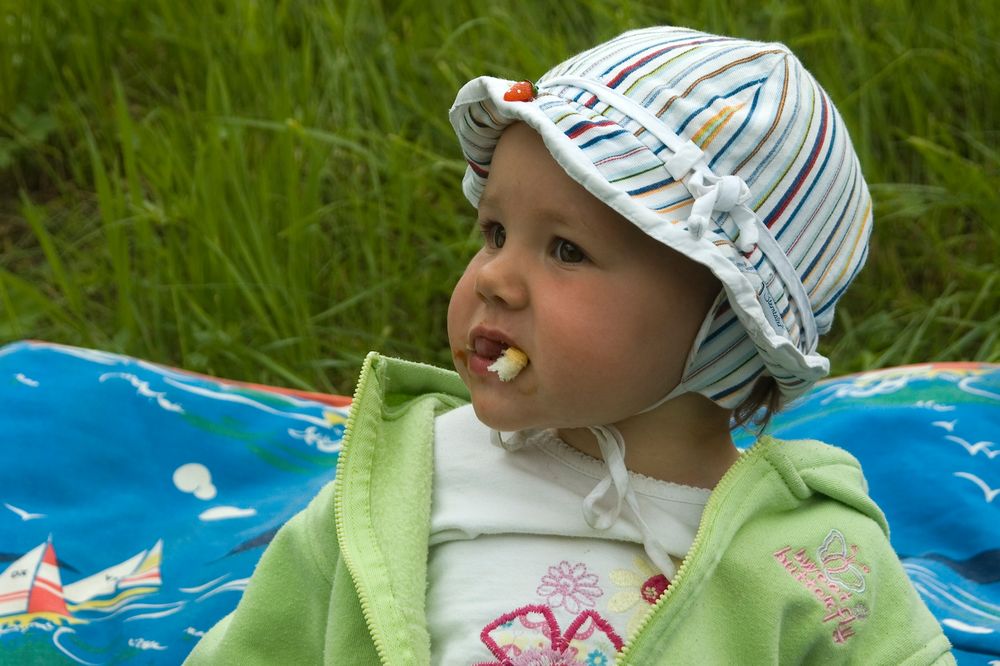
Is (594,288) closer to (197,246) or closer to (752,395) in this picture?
(752,395)

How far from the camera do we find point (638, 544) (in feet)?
5.33

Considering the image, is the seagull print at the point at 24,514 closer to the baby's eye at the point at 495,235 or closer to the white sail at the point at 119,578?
the white sail at the point at 119,578

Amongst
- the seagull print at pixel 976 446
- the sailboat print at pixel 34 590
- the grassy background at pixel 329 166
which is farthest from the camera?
the grassy background at pixel 329 166

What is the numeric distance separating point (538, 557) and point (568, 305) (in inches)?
12.8

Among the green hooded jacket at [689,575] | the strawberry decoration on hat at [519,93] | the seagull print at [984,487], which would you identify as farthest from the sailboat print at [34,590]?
the seagull print at [984,487]

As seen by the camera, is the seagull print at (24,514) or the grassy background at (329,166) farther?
the grassy background at (329,166)

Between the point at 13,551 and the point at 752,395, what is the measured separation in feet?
4.15

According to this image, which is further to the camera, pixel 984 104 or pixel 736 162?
pixel 984 104

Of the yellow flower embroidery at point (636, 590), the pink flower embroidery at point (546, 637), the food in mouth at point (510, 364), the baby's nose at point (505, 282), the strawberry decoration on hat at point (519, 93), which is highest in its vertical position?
the strawberry decoration on hat at point (519, 93)

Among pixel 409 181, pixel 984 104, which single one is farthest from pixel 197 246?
pixel 984 104

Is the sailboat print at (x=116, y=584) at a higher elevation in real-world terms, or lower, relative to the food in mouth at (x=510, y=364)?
lower

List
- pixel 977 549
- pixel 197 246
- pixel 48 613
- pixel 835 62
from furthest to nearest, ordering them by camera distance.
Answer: pixel 835 62 < pixel 197 246 < pixel 977 549 < pixel 48 613

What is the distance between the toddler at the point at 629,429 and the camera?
1482 millimetres

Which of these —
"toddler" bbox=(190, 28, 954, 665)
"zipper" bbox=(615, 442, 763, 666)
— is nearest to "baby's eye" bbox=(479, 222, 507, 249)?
"toddler" bbox=(190, 28, 954, 665)
